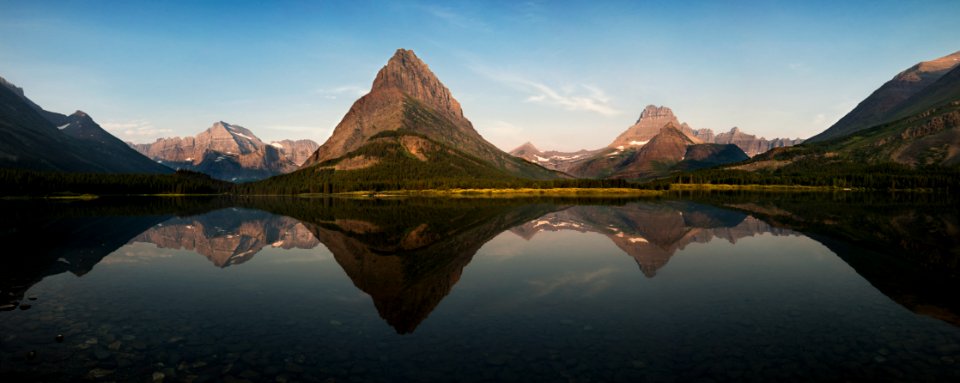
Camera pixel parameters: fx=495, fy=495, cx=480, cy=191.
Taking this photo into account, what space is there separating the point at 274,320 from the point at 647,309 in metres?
21.8

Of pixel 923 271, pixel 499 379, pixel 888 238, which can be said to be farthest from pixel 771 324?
pixel 888 238

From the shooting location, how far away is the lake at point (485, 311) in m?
20.5

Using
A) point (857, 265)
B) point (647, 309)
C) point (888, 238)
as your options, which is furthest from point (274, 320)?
point (888, 238)

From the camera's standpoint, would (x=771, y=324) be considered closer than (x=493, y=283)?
Yes

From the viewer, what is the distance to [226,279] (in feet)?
134

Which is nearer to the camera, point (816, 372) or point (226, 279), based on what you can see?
point (816, 372)

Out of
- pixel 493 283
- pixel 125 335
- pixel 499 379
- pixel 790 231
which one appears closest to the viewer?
pixel 499 379

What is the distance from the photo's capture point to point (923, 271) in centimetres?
4047

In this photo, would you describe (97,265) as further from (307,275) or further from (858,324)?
(858,324)

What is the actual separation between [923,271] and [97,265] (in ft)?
238

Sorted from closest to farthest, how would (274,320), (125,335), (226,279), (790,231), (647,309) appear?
1. (125,335)
2. (274,320)
3. (647,309)
4. (226,279)
5. (790,231)

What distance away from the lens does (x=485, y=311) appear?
97.6 ft

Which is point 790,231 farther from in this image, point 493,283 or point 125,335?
point 125,335

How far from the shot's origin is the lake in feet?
67.2
